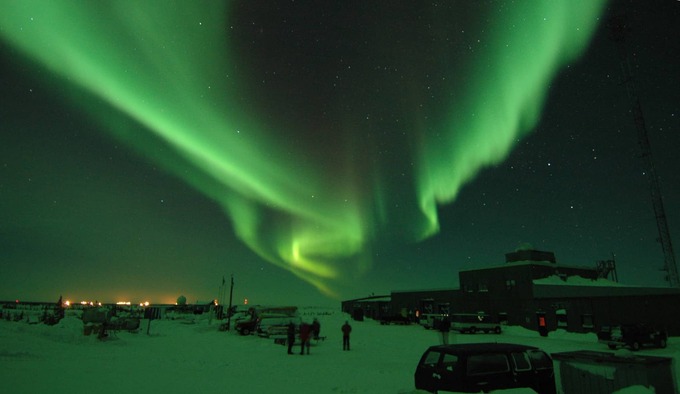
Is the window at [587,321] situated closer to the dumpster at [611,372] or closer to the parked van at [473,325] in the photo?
the parked van at [473,325]

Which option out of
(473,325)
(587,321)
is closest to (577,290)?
(587,321)

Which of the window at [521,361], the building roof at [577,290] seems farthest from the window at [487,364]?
the building roof at [577,290]

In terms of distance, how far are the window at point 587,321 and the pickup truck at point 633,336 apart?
933 cm

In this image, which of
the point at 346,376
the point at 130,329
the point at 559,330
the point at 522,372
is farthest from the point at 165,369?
the point at 559,330

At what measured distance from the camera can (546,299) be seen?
39500 mm

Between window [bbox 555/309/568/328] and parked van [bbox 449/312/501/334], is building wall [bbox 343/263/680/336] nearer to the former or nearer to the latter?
window [bbox 555/309/568/328]

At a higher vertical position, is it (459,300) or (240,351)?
(459,300)

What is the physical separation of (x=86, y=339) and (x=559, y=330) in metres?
37.5

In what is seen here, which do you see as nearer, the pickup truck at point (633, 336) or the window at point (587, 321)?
the pickup truck at point (633, 336)

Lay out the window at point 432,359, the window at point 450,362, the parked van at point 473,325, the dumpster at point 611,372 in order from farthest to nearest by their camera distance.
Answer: the parked van at point 473,325
the window at point 432,359
the window at point 450,362
the dumpster at point 611,372

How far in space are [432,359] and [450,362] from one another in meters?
0.62

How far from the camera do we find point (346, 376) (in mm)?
13922

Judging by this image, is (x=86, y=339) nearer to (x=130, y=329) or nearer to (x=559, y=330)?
(x=130, y=329)

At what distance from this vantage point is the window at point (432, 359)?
9242 millimetres
